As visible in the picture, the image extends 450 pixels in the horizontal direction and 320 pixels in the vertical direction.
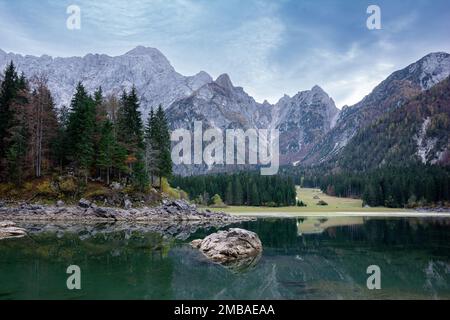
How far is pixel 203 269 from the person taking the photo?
106 ft

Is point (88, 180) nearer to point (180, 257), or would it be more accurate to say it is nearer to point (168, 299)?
point (180, 257)

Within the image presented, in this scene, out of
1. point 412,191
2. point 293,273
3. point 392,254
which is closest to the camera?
point 293,273

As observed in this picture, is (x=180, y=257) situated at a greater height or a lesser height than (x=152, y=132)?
lesser

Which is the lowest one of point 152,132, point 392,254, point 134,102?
point 392,254

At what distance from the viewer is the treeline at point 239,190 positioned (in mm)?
159375

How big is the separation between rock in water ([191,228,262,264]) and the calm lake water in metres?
1.46

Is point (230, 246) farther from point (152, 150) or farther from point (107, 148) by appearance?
point (152, 150)

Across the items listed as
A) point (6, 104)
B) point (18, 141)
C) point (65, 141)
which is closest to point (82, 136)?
point (65, 141)

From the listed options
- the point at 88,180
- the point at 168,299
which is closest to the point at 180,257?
the point at 168,299

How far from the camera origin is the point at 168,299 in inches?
887

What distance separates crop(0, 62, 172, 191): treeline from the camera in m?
77.1
